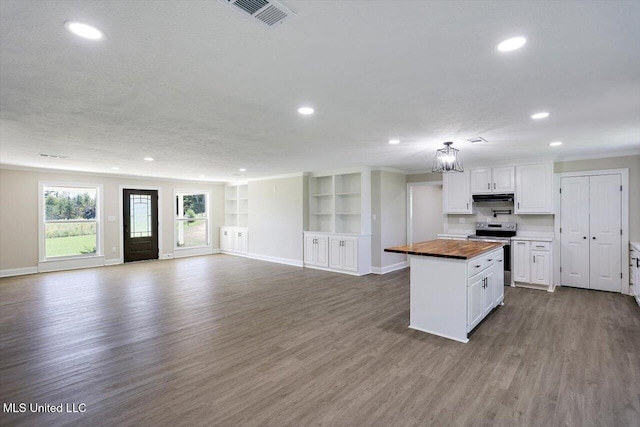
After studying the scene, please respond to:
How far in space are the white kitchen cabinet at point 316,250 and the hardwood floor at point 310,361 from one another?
2267 millimetres

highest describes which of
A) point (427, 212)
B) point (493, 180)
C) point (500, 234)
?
point (493, 180)

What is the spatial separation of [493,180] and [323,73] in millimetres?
5290

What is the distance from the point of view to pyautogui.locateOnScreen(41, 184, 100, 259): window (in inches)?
298

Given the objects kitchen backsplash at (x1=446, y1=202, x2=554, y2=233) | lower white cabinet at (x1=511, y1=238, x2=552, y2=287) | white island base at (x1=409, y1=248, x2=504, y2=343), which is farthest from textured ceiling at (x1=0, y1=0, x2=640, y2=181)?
lower white cabinet at (x1=511, y1=238, x2=552, y2=287)

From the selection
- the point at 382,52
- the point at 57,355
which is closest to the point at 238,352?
the point at 57,355

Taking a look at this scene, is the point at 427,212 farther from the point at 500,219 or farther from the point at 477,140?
the point at 477,140

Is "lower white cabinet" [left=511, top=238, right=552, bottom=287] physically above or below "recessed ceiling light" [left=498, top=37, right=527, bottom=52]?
below

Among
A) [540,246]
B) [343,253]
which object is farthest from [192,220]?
[540,246]

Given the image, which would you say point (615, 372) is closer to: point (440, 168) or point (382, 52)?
point (440, 168)

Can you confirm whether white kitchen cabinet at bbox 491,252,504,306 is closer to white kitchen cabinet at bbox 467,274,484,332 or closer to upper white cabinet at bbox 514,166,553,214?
white kitchen cabinet at bbox 467,274,484,332

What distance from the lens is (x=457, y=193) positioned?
21.9 feet

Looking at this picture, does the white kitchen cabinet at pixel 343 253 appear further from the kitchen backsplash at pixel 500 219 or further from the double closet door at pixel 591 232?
the double closet door at pixel 591 232

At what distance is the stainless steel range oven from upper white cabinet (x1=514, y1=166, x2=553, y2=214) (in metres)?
0.38

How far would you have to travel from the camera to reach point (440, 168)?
4516mm
